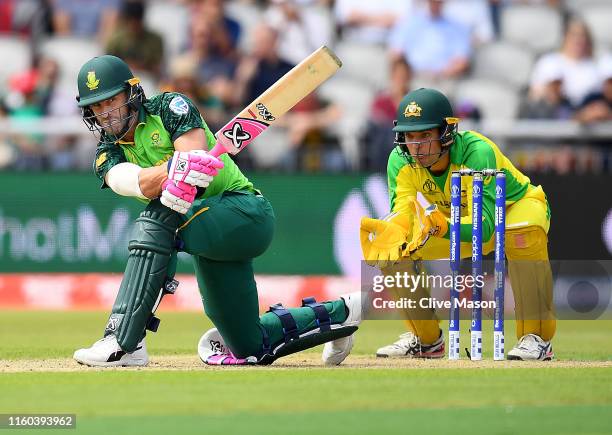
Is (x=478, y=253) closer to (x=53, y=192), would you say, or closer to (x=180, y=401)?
(x=180, y=401)

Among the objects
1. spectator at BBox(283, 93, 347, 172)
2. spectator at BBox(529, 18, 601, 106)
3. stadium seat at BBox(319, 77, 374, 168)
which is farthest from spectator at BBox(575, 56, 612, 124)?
spectator at BBox(283, 93, 347, 172)

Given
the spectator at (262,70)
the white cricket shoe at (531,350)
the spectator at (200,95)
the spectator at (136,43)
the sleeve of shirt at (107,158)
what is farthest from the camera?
the spectator at (136,43)

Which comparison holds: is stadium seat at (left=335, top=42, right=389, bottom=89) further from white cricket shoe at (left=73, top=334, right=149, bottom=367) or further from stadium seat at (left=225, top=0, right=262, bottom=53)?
white cricket shoe at (left=73, top=334, right=149, bottom=367)

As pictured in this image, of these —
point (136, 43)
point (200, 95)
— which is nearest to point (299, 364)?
point (200, 95)

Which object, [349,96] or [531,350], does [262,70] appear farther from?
→ [531,350]

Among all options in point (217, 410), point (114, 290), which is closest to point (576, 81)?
point (114, 290)

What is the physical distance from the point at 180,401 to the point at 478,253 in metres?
2.04

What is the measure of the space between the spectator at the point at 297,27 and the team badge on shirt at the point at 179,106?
7204 millimetres

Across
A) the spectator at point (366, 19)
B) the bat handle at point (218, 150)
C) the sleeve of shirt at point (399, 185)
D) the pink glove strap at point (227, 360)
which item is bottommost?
the pink glove strap at point (227, 360)

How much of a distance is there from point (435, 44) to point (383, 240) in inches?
292

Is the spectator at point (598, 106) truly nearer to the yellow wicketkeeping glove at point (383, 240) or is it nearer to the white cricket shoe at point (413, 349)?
the white cricket shoe at point (413, 349)

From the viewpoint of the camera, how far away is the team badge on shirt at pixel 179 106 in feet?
21.5

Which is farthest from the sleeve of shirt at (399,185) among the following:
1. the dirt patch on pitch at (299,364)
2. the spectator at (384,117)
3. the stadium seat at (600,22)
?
the stadium seat at (600,22)

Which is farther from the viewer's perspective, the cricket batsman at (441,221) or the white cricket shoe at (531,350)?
the white cricket shoe at (531,350)
